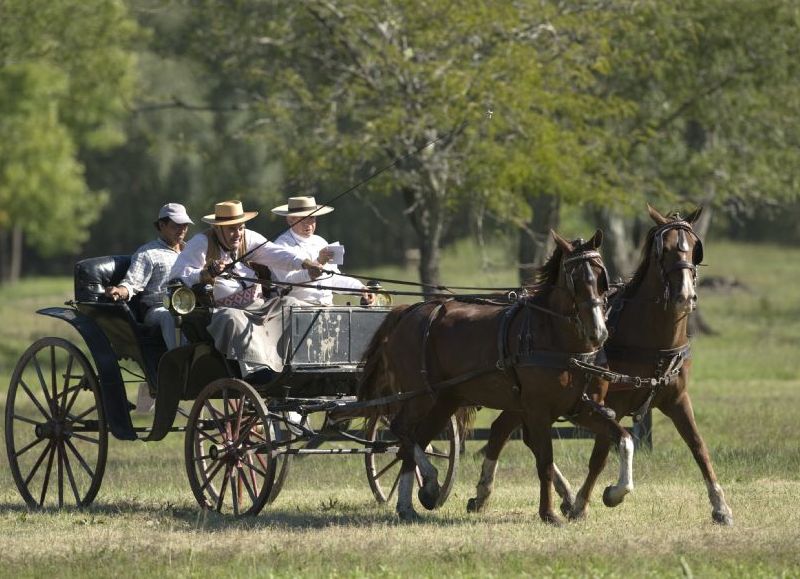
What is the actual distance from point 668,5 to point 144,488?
12.3 metres

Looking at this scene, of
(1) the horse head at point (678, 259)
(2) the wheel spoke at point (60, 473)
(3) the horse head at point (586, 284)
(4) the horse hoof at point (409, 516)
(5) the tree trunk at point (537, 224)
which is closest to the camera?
(3) the horse head at point (586, 284)

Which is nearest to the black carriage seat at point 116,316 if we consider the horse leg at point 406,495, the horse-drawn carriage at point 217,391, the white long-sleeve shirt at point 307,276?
the horse-drawn carriage at point 217,391

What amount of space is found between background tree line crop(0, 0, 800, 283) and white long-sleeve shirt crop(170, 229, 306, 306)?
663 centimetres

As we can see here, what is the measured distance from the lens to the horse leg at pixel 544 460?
10.1m

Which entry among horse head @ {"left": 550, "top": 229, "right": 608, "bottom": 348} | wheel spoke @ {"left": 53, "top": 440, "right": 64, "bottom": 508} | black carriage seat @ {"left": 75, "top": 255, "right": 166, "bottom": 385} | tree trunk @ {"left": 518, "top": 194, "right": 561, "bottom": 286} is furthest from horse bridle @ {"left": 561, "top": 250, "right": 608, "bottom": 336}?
tree trunk @ {"left": 518, "top": 194, "right": 561, "bottom": 286}

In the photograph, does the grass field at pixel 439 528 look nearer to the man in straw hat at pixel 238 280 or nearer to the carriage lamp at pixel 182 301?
the man in straw hat at pixel 238 280

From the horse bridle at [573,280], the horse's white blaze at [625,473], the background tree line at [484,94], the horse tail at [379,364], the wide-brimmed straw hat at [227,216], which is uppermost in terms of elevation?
the background tree line at [484,94]

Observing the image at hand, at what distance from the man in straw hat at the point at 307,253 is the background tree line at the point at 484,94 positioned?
5.87 m

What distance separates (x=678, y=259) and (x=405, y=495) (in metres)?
2.33

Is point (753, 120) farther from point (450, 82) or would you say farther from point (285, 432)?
point (285, 432)

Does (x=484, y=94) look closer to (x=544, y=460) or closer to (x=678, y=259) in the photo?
(x=678, y=259)

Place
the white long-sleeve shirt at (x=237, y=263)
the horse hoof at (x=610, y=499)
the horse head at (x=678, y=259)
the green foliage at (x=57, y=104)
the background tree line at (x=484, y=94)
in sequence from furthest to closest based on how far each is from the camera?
the green foliage at (x=57, y=104)
the background tree line at (x=484, y=94)
the white long-sleeve shirt at (x=237, y=263)
the horse head at (x=678, y=259)
the horse hoof at (x=610, y=499)

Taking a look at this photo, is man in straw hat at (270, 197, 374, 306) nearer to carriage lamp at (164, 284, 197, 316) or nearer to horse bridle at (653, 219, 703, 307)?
carriage lamp at (164, 284, 197, 316)

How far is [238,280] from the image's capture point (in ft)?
37.3
